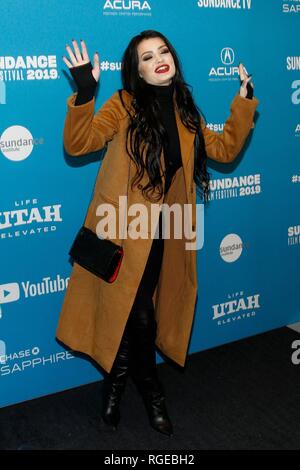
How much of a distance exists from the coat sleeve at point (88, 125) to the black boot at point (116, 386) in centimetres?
85

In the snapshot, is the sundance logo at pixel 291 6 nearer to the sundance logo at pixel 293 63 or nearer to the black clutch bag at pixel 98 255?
the sundance logo at pixel 293 63

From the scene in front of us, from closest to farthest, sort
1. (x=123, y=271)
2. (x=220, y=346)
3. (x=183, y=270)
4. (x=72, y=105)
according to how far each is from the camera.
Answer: (x=72, y=105) → (x=123, y=271) → (x=183, y=270) → (x=220, y=346)

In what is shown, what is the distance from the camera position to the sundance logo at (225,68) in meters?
2.66

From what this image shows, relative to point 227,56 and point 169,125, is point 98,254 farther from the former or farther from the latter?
point 227,56

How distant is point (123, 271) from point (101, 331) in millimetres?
299

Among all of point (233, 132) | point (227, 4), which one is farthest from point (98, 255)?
point (227, 4)

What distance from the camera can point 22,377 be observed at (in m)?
2.53

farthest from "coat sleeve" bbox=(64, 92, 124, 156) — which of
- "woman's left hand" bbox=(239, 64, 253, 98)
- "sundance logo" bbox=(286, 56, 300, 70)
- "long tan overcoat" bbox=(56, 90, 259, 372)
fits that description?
"sundance logo" bbox=(286, 56, 300, 70)

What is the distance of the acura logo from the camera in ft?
8.75

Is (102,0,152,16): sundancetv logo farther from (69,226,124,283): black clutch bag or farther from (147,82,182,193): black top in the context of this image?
(69,226,124,283): black clutch bag

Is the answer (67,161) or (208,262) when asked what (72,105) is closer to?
(67,161)

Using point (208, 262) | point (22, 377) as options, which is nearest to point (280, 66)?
point (208, 262)

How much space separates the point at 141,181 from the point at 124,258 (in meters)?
0.31

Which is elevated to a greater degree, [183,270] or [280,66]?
[280,66]
